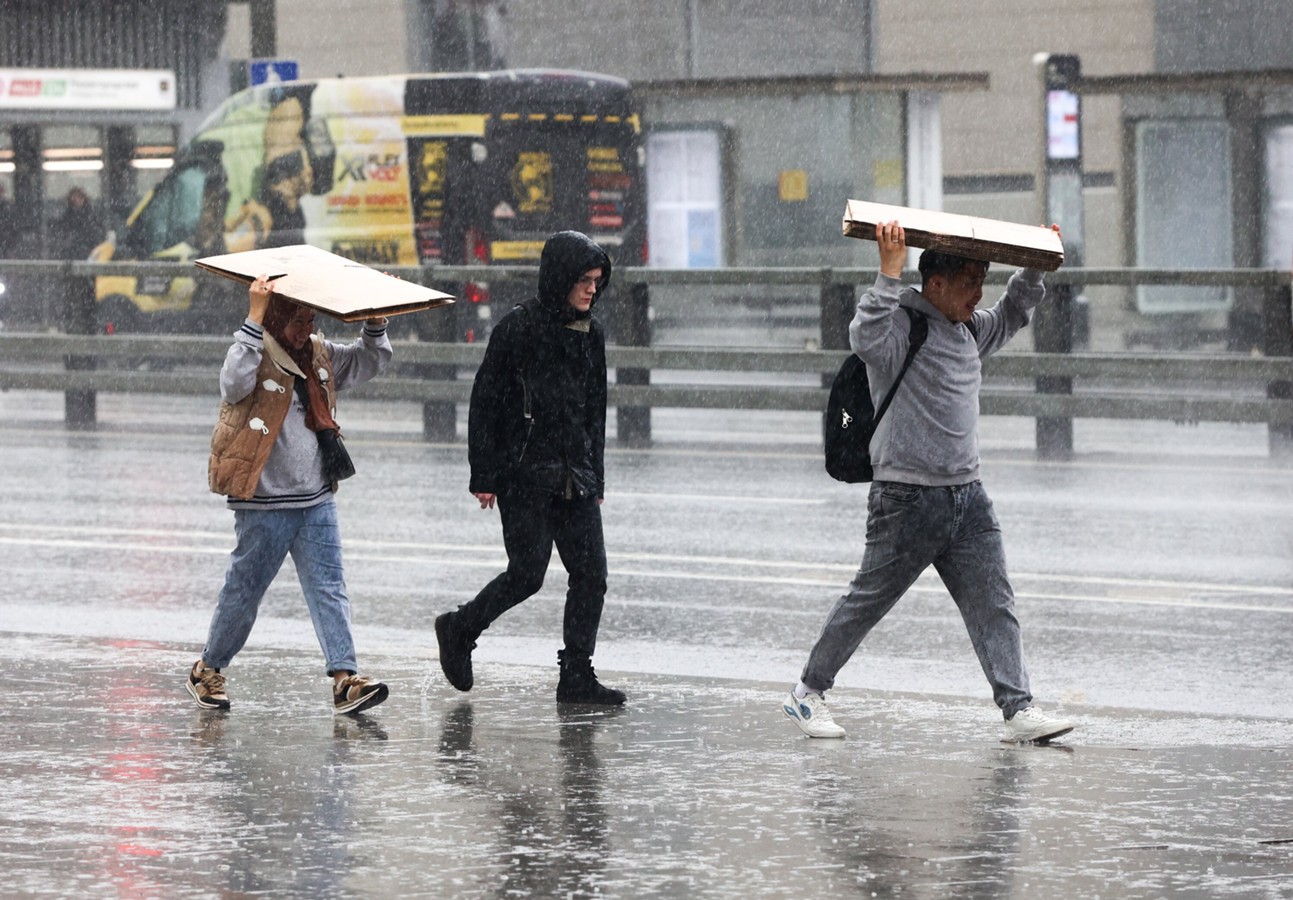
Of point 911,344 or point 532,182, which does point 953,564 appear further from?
point 532,182

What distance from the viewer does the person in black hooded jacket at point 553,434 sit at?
741 centimetres

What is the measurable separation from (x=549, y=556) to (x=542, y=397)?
539 mm

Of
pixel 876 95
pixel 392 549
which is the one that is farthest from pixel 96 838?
pixel 876 95

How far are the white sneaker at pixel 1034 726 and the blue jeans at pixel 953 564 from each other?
0.03 metres

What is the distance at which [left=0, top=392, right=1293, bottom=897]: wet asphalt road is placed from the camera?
5.50 metres

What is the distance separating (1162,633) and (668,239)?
1813cm

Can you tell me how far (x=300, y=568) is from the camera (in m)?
7.47


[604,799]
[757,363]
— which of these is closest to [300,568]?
[604,799]

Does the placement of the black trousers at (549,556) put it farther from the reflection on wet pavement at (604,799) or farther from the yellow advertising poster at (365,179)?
the yellow advertising poster at (365,179)

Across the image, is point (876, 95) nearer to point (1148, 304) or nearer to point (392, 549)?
point (1148, 304)

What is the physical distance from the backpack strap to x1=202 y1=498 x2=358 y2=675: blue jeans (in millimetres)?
1841

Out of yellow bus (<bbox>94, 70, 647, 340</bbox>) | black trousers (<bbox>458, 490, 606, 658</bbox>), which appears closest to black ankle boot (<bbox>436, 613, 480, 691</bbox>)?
black trousers (<bbox>458, 490, 606, 658</bbox>)

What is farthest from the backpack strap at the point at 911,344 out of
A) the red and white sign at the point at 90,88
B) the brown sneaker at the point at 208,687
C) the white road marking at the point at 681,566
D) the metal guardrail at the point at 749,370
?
the red and white sign at the point at 90,88

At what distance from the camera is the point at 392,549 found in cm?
1164
